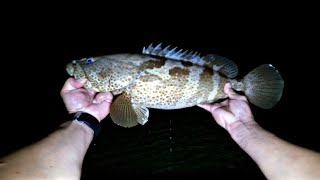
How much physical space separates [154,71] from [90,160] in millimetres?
2239

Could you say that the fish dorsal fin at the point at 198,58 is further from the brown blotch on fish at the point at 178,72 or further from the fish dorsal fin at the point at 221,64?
the brown blotch on fish at the point at 178,72

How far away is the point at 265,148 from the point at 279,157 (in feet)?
0.75

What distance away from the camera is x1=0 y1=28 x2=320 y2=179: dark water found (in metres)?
4.28

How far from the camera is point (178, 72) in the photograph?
3.45 m

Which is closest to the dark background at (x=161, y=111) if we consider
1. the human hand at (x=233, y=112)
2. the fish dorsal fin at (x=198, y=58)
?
the human hand at (x=233, y=112)

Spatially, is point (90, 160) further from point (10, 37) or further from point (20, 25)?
point (20, 25)

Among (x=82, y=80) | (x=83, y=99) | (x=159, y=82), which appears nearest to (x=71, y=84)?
(x=82, y=80)

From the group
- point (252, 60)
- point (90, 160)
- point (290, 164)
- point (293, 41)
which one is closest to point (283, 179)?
point (290, 164)

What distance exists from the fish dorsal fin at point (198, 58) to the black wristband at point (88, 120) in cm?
125

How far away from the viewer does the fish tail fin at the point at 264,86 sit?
3.32m

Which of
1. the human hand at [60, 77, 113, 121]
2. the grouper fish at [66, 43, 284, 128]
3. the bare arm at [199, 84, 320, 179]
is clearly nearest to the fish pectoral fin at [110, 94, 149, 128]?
the grouper fish at [66, 43, 284, 128]

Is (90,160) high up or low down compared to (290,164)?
down

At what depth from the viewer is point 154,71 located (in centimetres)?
339

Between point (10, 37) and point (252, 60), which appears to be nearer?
point (252, 60)
